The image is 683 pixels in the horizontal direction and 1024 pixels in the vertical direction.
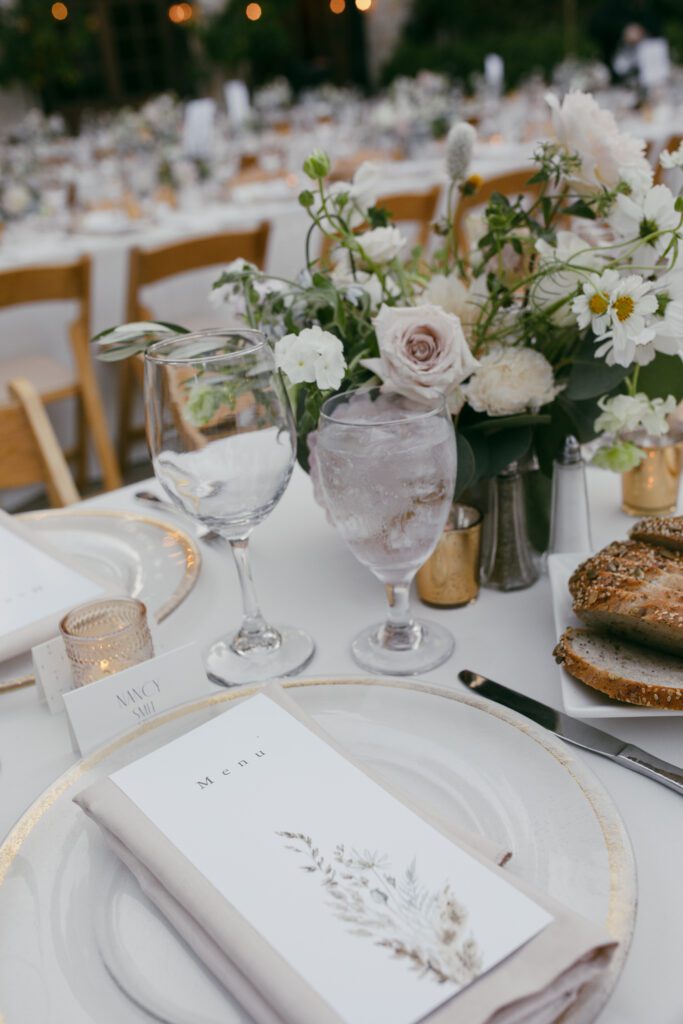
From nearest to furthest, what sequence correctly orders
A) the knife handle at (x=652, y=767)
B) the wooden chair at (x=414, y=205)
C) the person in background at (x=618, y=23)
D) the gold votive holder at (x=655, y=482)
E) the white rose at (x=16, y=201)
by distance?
the knife handle at (x=652, y=767) → the gold votive holder at (x=655, y=482) → the wooden chair at (x=414, y=205) → the white rose at (x=16, y=201) → the person in background at (x=618, y=23)

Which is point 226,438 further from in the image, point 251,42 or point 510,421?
point 251,42

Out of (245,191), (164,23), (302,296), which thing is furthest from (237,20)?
(302,296)

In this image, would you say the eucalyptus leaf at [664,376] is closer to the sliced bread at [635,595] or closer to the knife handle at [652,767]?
the sliced bread at [635,595]

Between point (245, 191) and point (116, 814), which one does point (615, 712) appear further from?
point (245, 191)

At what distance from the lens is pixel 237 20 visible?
37.2ft

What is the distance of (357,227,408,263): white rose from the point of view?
828 millimetres

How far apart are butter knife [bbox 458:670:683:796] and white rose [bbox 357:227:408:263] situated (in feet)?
1.27

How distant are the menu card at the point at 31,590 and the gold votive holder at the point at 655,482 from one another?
536mm

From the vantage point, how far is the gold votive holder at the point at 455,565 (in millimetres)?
787

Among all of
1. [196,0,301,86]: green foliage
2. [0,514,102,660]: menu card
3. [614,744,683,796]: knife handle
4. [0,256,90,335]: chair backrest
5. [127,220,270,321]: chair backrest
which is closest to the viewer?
[614,744,683,796]: knife handle

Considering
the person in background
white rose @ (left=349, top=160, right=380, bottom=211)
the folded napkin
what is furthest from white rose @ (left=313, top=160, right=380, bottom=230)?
the person in background

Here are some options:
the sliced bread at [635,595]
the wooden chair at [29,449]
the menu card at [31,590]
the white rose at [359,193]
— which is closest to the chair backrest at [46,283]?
the wooden chair at [29,449]

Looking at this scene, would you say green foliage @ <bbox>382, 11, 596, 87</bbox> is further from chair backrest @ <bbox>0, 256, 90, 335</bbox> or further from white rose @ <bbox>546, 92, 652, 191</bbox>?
white rose @ <bbox>546, 92, 652, 191</bbox>

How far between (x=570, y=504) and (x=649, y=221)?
244 mm
